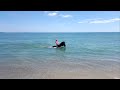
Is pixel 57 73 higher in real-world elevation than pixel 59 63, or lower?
lower

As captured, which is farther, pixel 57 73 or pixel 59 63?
pixel 59 63

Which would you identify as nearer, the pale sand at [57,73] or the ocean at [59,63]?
the pale sand at [57,73]

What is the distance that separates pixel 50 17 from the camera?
26.9 m

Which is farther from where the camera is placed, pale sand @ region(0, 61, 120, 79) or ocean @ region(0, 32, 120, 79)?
ocean @ region(0, 32, 120, 79)
